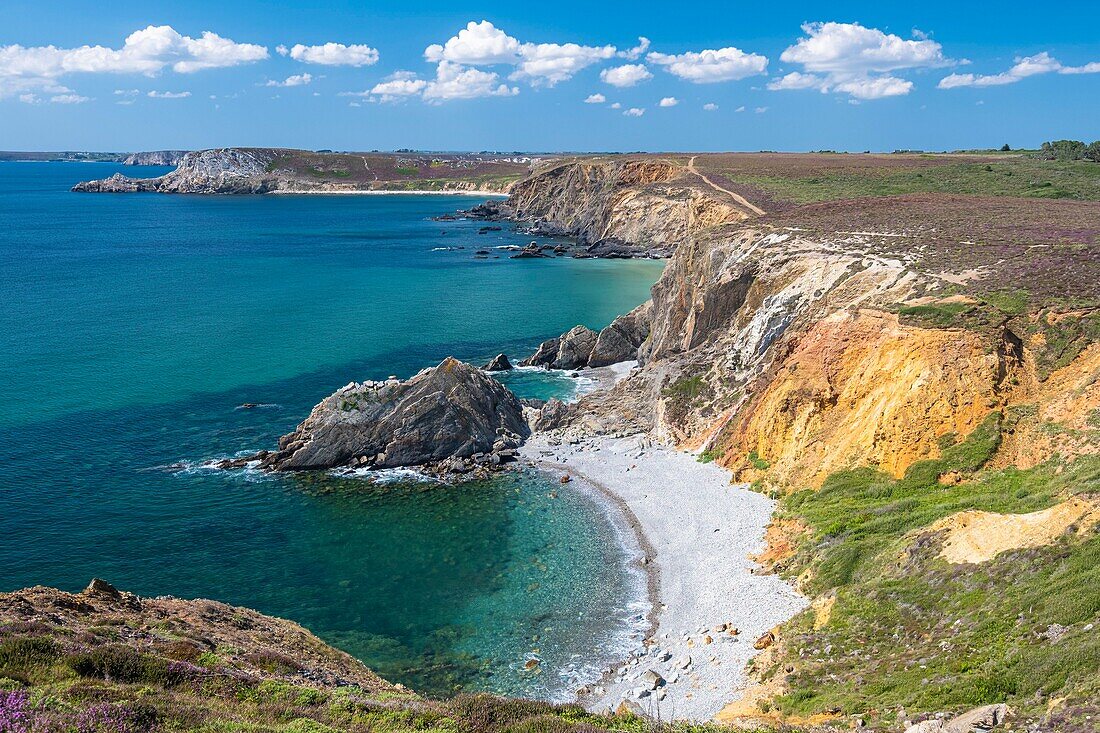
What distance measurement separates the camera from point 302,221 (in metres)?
178

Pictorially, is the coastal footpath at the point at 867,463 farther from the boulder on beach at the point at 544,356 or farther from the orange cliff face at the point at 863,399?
the boulder on beach at the point at 544,356

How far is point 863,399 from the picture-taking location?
1307 inches

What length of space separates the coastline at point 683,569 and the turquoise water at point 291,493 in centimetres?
147

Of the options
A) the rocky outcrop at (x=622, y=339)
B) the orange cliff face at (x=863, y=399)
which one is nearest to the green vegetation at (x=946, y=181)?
the rocky outcrop at (x=622, y=339)

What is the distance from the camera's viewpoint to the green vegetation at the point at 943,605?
16797 mm

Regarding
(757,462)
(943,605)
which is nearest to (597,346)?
(757,462)

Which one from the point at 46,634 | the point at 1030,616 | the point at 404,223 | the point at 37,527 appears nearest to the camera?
the point at 46,634

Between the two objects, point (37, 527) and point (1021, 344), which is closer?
point (1021, 344)

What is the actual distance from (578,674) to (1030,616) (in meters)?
13.6

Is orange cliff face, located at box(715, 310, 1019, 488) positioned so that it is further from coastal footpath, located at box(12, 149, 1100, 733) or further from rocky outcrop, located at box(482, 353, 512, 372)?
rocky outcrop, located at box(482, 353, 512, 372)

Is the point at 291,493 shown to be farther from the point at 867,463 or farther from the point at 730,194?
the point at 730,194

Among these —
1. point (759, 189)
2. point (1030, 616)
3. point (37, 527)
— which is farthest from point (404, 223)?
point (1030, 616)

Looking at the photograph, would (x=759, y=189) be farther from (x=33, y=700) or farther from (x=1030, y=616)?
(x=33, y=700)

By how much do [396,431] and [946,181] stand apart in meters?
76.6
